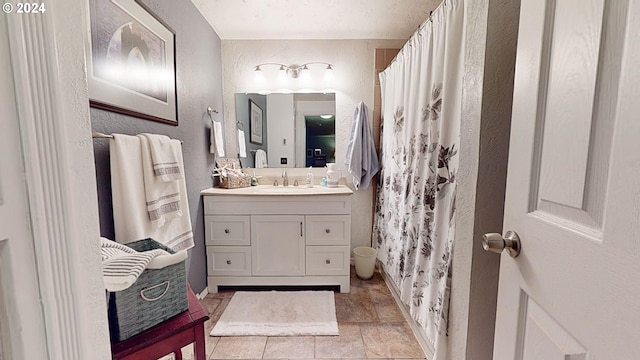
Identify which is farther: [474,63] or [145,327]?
[474,63]

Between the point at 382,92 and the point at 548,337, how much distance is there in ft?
7.27

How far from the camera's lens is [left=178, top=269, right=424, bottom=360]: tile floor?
4.93 ft

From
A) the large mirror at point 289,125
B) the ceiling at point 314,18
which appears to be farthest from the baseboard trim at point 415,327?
the ceiling at point 314,18

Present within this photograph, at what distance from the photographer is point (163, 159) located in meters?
1.28

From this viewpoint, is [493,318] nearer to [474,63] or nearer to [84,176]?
[474,63]

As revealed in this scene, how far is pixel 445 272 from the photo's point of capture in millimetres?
1194

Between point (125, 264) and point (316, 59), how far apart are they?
2.35 meters

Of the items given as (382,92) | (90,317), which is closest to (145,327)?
(90,317)

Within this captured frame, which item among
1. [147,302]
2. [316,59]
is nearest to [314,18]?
[316,59]

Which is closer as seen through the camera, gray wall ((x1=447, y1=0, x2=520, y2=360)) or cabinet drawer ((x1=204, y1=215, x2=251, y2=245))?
gray wall ((x1=447, y1=0, x2=520, y2=360))

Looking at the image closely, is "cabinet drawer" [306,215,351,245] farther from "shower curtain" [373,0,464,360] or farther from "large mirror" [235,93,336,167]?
"large mirror" [235,93,336,167]

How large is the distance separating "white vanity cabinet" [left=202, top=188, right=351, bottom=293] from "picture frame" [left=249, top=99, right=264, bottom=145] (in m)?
0.70

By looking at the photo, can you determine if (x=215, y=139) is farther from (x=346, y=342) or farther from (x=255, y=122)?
(x=346, y=342)

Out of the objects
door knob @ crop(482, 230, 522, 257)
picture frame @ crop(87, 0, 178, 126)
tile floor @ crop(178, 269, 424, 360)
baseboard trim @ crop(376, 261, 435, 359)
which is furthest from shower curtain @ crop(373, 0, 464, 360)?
picture frame @ crop(87, 0, 178, 126)
